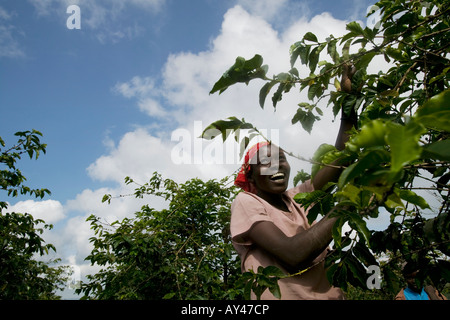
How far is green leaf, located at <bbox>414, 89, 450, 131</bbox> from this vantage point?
0.39 metres

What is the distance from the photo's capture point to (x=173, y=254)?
14.2 feet

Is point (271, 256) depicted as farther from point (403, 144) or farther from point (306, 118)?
point (403, 144)

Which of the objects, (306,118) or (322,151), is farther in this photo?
(306,118)

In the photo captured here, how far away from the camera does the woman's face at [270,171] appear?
168 centimetres

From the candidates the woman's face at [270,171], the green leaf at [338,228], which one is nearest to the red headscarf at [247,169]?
the woman's face at [270,171]

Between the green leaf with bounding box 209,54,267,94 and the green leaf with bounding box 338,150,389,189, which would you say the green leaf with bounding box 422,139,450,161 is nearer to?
the green leaf with bounding box 338,150,389,189

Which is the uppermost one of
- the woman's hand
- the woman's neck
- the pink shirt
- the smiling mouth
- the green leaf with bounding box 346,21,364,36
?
the green leaf with bounding box 346,21,364,36

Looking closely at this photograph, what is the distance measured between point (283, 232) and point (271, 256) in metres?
0.12

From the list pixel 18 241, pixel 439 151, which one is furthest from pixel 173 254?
pixel 439 151

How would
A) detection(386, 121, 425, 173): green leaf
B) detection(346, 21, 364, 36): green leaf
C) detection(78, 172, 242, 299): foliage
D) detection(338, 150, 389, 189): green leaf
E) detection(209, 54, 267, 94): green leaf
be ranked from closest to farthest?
detection(386, 121, 425, 173): green leaf < detection(338, 150, 389, 189): green leaf < detection(209, 54, 267, 94): green leaf < detection(346, 21, 364, 36): green leaf < detection(78, 172, 242, 299): foliage

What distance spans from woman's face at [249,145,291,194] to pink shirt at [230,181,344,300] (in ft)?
0.57

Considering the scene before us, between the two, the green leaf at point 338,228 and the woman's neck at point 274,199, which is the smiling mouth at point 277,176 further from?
the green leaf at point 338,228

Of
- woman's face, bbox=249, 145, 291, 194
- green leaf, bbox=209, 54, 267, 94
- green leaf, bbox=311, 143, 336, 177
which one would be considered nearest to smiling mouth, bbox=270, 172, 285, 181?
woman's face, bbox=249, 145, 291, 194
